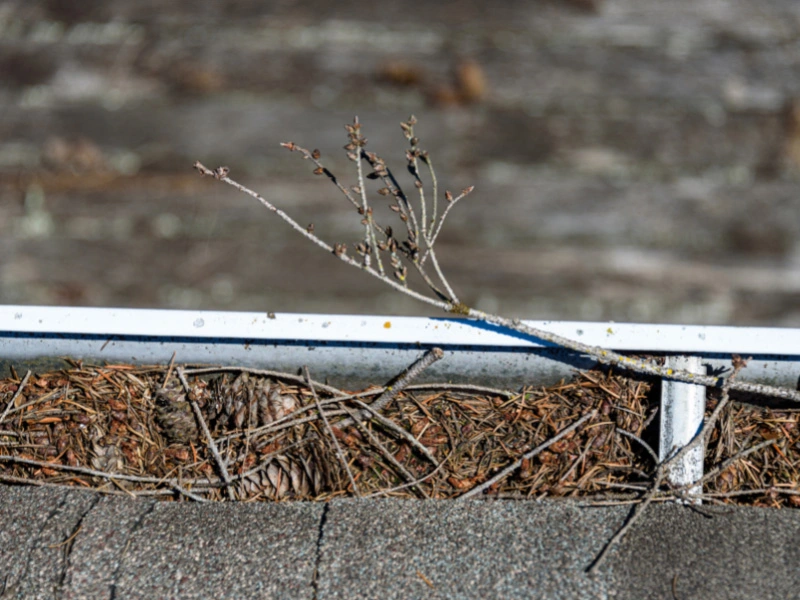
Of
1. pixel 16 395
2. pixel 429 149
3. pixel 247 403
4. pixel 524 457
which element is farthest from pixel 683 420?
pixel 16 395

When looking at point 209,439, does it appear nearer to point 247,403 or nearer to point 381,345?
point 247,403

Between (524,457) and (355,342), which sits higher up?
(355,342)

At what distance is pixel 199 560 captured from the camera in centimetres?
65

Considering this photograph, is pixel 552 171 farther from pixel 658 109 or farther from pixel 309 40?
pixel 309 40

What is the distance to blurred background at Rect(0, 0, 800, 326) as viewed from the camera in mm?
1146

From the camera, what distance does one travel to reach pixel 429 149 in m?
1.19

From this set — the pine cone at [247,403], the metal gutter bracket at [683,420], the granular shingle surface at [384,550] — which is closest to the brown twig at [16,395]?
the granular shingle surface at [384,550]

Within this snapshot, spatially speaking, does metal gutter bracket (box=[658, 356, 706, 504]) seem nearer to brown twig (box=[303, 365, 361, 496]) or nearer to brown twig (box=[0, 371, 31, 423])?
brown twig (box=[303, 365, 361, 496])

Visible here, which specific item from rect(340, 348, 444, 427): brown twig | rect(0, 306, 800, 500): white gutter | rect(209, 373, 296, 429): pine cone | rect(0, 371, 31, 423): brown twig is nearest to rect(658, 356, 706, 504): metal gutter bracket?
rect(0, 306, 800, 500): white gutter

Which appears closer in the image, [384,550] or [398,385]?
[384,550]

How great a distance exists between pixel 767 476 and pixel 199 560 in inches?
26.4

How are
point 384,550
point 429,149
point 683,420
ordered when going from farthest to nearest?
point 429,149 → point 683,420 → point 384,550

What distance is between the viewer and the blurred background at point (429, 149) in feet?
3.76

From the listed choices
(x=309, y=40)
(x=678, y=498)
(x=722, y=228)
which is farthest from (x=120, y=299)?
(x=722, y=228)
